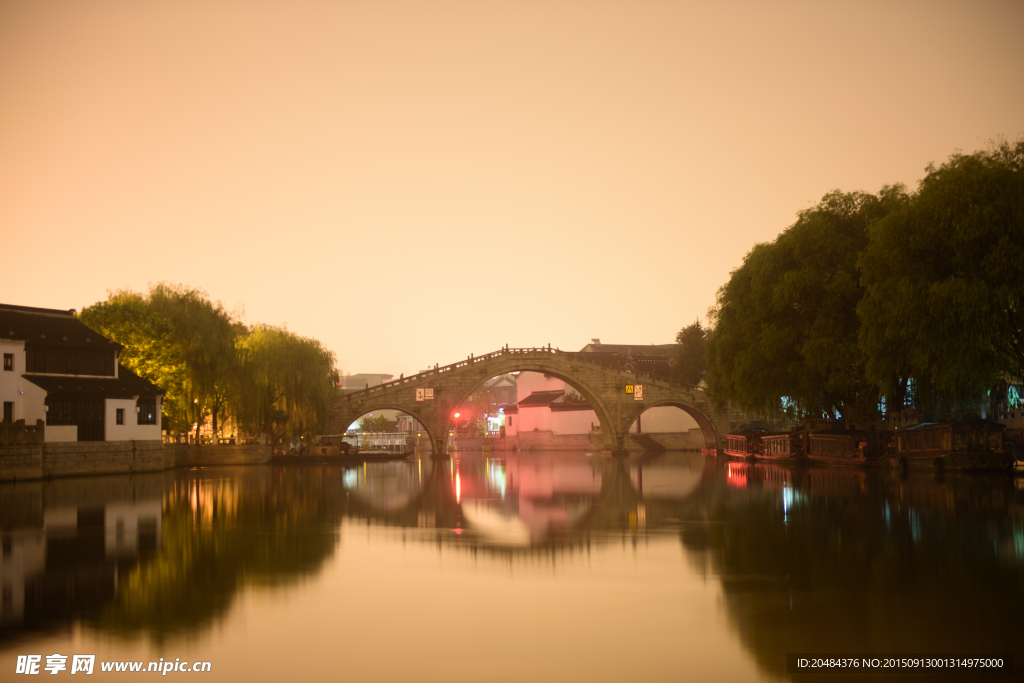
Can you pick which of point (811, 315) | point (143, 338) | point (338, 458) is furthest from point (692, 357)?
point (143, 338)

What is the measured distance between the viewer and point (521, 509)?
61.0 ft

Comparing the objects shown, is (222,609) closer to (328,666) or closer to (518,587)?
(328,666)

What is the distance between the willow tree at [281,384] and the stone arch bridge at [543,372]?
352cm

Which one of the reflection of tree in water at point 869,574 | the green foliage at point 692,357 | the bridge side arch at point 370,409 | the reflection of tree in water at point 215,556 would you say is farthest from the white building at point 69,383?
the green foliage at point 692,357

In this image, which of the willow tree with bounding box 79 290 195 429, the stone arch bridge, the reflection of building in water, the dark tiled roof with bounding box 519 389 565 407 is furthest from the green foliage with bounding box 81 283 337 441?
the dark tiled roof with bounding box 519 389 565 407

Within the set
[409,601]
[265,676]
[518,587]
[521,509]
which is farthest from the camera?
[521,509]

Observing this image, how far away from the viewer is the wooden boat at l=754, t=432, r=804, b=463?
3800cm

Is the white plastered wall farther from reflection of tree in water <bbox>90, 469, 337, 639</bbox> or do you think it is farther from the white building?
reflection of tree in water <bbox>90, 469, 337, 639</bbox>

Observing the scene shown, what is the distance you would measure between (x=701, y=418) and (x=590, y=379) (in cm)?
878

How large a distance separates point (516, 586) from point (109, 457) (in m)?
29.9

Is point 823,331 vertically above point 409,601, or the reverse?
point 823,331

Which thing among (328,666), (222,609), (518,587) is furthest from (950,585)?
(222,609)

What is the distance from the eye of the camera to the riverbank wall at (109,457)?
98.9 feet

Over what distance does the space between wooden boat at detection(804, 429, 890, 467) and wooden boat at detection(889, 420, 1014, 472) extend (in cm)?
133
